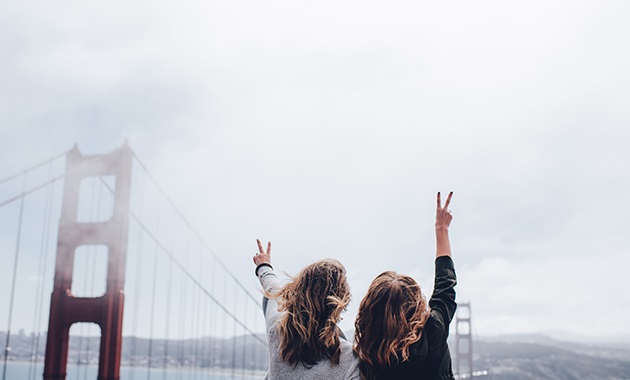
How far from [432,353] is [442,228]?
0.46 m

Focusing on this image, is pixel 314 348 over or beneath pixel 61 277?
beneath

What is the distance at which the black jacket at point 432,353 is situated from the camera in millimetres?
1693


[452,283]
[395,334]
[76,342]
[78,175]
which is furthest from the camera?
[76,342]

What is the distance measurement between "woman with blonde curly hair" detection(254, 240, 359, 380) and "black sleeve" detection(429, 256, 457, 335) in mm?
243

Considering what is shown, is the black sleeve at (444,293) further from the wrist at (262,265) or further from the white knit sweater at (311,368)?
the wrist at (262,265)

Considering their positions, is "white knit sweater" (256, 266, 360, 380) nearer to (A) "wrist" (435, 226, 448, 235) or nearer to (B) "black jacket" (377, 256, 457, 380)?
(B) "black jacket" (377, 256, 457, 380)

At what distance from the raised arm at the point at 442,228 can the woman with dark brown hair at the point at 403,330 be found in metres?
0.13

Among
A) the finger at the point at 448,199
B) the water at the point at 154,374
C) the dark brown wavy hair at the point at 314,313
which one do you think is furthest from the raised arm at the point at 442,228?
the water at the point at 154,374

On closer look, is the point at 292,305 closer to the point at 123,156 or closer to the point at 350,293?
the point at 350,293

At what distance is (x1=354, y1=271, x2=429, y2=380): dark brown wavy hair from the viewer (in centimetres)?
170

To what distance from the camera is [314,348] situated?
5.64 feet

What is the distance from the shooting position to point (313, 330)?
5.71 feet

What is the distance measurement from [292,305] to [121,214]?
11.0m

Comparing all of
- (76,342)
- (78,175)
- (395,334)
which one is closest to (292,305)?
(395,334)
